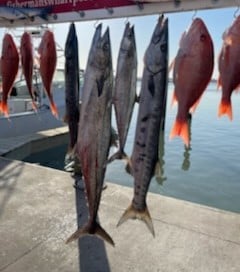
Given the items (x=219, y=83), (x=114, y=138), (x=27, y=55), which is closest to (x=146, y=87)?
(x=114, y=138)

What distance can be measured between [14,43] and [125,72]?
1.03 metres

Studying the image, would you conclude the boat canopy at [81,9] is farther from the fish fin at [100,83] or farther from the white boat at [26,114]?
the white boat at [26,114]

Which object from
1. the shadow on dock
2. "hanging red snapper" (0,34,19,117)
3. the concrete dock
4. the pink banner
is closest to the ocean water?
the concrete dock

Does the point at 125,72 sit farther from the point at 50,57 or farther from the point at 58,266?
the point at 58,266

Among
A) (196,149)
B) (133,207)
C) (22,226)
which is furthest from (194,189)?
(133,207)

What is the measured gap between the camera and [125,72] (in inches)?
78.3

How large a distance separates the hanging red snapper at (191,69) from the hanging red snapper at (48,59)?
0.86 meters

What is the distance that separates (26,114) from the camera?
12664 mm

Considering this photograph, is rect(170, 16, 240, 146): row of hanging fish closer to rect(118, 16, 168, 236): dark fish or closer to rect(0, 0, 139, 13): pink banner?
rect(118, 16, 168, 236): dark fish

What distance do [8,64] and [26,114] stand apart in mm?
10288

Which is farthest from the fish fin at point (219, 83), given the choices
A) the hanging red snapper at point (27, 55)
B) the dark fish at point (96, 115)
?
the hanging red snapper at point (27, 55)

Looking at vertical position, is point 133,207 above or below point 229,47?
below

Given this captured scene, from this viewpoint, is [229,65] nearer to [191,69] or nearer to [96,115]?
[191,69]

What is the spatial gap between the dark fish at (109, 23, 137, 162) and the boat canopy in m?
0.49
